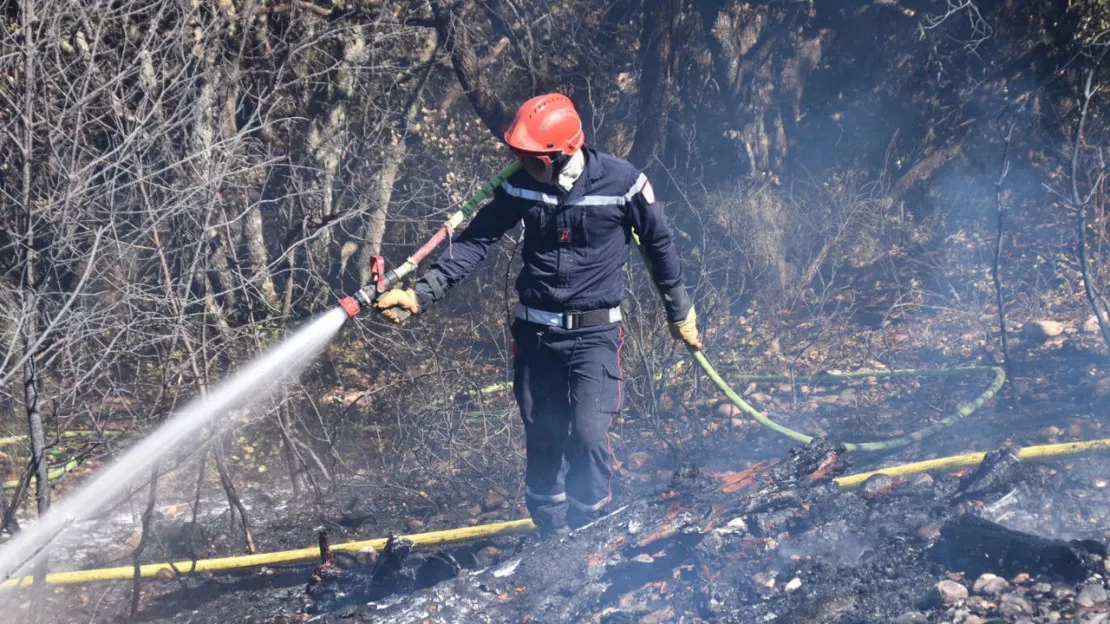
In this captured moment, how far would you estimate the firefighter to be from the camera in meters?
4.28

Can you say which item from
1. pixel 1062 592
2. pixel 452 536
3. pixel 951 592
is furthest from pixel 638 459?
pixel 1062 592

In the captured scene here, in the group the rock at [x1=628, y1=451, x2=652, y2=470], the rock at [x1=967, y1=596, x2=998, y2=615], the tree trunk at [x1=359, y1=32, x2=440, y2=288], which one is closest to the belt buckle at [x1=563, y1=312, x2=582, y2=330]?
the rock at [x1=628, y1=451, x2=652, y2=470]

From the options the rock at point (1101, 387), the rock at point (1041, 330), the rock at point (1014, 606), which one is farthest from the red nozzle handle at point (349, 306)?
the rock at point (1041, 330)

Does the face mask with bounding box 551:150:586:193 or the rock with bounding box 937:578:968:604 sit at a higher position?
the face mask with bounding box 551:150:586:193

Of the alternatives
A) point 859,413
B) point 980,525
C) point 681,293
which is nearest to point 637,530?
point 681,293

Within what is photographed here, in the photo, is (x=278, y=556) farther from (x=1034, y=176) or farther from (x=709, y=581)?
(x=1034, y=176)

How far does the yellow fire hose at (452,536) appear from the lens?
491 cm

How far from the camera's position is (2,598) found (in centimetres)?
454

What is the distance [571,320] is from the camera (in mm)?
4551

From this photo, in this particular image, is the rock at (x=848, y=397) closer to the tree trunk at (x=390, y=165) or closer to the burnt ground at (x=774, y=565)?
the burnt ground at (x=774, y=565)

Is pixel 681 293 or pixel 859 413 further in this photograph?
pixel 859 413

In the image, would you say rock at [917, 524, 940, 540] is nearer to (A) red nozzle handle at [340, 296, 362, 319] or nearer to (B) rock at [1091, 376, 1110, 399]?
(B) rock at [1091, 376, 1110, 399]

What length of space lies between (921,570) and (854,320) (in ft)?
14.7

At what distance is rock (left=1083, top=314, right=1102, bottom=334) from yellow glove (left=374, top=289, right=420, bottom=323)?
6.09 m
